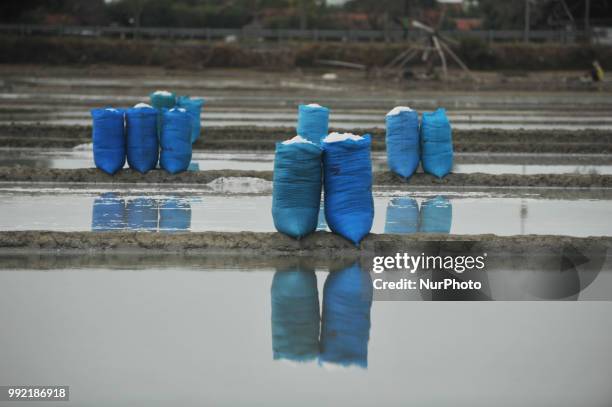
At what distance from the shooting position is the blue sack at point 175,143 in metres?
16.8

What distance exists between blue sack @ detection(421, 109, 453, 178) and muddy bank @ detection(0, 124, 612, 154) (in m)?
4.87

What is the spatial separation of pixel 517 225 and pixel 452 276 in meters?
2.83

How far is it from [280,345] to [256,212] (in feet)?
19.3

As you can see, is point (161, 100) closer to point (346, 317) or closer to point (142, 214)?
point (142, 214)

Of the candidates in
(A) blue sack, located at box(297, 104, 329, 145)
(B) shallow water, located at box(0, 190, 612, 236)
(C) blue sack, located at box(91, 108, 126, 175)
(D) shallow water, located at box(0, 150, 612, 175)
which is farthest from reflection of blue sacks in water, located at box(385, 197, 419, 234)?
(C) blue sack, located at box(91, 108, 126, 175)

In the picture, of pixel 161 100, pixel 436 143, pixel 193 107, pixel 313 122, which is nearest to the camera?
pixel 436 143

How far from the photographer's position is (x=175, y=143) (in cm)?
1683

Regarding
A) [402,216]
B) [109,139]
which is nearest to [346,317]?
[402,216]

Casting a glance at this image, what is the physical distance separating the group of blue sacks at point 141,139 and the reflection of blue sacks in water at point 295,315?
658 centimetres

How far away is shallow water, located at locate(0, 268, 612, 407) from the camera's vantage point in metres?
7.20

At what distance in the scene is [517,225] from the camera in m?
13.2

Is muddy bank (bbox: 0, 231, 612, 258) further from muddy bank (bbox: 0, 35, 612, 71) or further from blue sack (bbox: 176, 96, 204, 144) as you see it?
muddy bank (bbox: 0, 35, 612, 71)

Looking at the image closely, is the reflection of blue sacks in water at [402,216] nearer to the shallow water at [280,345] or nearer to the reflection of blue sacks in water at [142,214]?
the shallow water at [280,345]

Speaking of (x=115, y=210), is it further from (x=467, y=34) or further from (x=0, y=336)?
(x=467, y=34)
